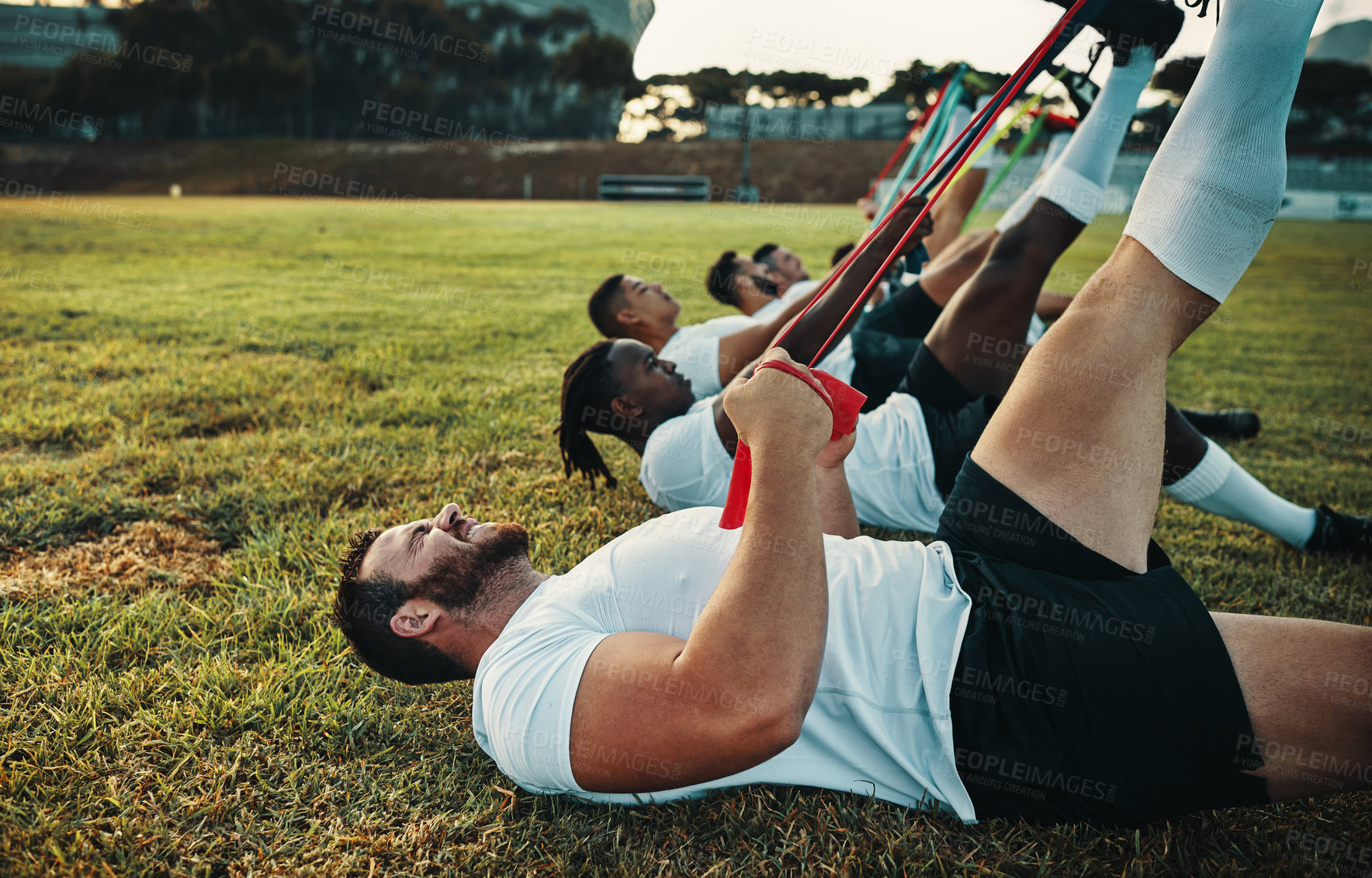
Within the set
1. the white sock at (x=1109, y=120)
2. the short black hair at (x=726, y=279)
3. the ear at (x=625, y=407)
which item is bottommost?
the ear at (x=625, y=407)

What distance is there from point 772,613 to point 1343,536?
10.3ft

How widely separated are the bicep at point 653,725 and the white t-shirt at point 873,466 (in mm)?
1587

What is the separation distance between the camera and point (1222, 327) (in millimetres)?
8828

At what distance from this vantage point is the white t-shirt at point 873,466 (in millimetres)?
2943

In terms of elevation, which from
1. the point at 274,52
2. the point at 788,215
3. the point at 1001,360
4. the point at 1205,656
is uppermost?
the point at 274,52

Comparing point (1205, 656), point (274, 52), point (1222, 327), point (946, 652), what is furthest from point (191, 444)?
point (274, 52)

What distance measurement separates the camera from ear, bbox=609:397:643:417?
341 cm

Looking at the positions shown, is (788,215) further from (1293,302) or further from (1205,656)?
(1205,656)

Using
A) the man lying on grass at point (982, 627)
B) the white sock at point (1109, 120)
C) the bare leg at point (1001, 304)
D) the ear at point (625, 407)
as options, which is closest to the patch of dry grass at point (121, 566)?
the man lying on grass at point (982, 627)

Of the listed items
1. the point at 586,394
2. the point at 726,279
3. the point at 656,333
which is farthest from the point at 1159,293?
the point at 726,279

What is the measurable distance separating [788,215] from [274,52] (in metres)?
43.3

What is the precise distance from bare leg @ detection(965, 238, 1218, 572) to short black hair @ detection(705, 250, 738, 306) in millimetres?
4117

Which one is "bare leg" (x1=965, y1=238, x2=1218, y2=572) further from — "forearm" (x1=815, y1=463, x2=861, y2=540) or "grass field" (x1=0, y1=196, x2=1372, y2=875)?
"grass field" (x1=0, y1=196, x2=1372, y2=875)

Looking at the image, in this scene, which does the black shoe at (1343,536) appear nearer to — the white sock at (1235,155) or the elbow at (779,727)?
the white sock at (1235,155)
